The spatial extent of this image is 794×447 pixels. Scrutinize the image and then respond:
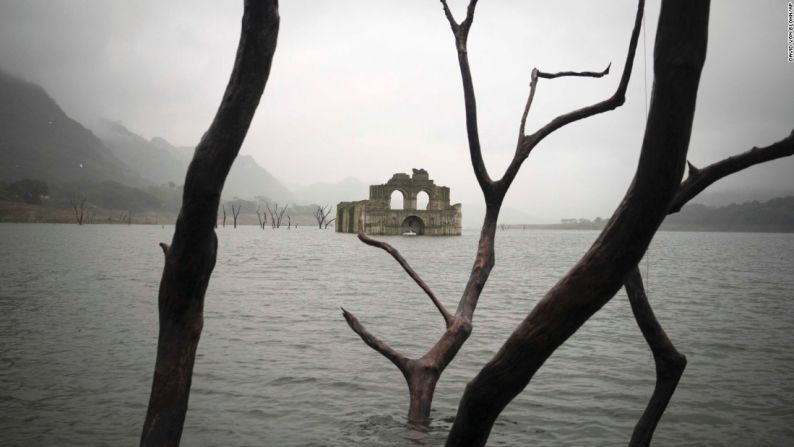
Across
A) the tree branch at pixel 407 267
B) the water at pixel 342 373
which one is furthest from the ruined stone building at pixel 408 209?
the tree branch at pixel 407 267

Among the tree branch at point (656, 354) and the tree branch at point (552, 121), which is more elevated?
the tree branch at point (552, 121)

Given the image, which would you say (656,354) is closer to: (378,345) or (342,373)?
(378,345)

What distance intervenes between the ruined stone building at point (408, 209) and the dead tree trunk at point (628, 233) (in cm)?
8057

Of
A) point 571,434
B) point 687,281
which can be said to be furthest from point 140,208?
point 571,434

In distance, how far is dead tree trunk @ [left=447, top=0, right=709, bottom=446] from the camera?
1.61m

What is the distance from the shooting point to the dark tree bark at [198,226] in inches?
91.9

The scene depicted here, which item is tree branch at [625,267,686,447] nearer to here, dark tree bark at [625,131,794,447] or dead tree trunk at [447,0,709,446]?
dark tree bark at [625,131,794,447]

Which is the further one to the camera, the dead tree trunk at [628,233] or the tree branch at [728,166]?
the tree branch at [728,166]

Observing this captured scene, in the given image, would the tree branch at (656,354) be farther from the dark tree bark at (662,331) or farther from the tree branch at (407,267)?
the tree branch at (407,267)

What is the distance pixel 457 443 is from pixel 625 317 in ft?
44.9

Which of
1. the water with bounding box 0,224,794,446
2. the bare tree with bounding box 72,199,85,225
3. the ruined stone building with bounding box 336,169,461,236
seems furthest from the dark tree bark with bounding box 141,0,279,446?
the bare tree with bounding box 72,199,85,225

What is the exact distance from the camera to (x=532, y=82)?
4.80m

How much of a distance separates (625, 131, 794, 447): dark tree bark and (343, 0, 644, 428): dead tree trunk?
83 centimetres

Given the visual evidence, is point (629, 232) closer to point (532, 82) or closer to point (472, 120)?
point (472, 120)
